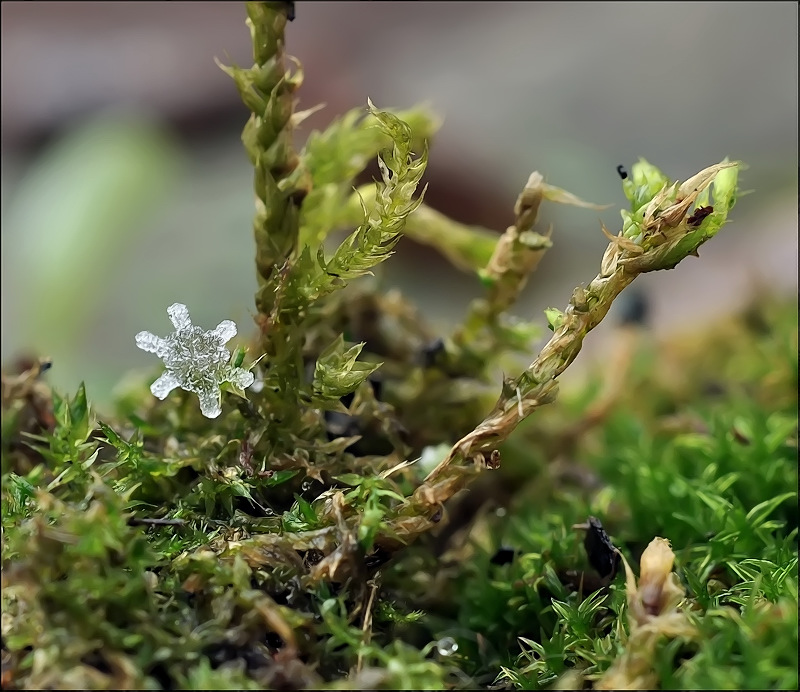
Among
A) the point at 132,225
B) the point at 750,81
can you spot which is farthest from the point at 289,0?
the point at 750,81

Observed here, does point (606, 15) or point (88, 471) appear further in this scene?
point (606, 15)

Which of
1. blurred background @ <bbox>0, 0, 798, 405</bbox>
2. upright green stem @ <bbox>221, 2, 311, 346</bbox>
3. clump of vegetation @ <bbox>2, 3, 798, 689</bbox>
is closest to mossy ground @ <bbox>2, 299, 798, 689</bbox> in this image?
clump of vegetation @ <bbox>2, 3, 798, 689</bbox>

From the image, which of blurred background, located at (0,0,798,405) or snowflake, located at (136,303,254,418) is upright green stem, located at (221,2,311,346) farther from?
blurred background, located at (0,0,798,405)

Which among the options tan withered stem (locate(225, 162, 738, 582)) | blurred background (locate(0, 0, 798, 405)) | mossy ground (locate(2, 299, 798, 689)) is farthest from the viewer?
blurred background (locate(0, 0, 798, 405))

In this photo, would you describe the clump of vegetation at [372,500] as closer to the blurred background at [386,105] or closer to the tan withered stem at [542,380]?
the tan withered stem at [542,380]

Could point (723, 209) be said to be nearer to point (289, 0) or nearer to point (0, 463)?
point (289, 0)

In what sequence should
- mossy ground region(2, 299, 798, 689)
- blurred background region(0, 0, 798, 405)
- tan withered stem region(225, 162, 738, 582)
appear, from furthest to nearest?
blurred background region(0, 0, 798, 405)
tan withered stem region(225, 162, 738, 582)
mossy ground region(2, 299, 798, 689)
